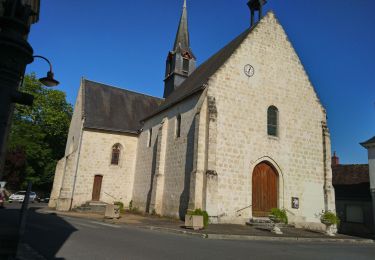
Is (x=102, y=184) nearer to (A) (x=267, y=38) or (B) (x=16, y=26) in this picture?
(A) (x=267, y=38)

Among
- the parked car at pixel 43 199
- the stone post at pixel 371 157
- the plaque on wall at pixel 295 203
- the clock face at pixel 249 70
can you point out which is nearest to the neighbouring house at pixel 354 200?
the stone post at pixel 371 157

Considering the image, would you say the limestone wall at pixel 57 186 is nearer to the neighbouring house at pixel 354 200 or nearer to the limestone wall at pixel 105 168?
the limestone wall at pixel 105 168

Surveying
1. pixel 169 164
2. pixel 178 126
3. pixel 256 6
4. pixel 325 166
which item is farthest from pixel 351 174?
pixel 169 164

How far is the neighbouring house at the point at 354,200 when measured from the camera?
24.8 m

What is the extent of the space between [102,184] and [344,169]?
Result: 21.6m

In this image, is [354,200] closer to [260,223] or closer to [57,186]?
[260,223]

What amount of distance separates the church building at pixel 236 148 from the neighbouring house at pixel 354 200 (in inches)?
333

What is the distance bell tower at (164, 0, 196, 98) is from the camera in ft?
93.9

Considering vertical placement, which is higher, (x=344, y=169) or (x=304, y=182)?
(x=344, y=169)

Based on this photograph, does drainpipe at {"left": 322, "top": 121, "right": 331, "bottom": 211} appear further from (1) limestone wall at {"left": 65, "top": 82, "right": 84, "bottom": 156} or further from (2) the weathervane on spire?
(1) limestone wall at {"left": 65, "top": 82, "right": 84, "bottom": 156}

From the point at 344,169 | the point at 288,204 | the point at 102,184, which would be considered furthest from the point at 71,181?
the point at 344,169

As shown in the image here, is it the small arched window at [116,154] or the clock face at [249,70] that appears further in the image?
the small arched window at [116,154]

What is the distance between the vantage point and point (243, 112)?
58.4 ft

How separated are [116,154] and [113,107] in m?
4.20
